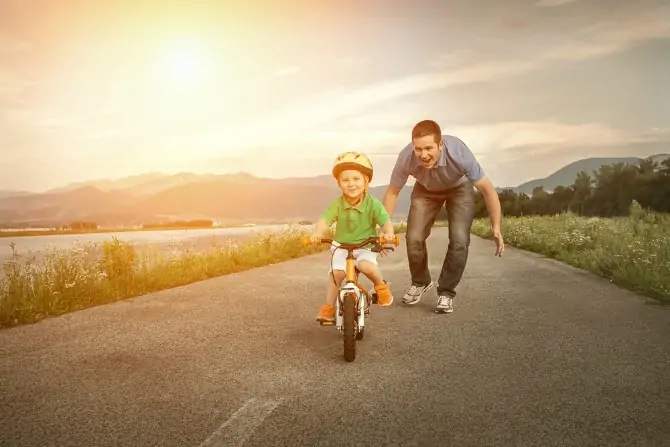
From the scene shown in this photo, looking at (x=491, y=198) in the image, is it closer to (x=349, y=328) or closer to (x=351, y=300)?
(x=351, y=300)

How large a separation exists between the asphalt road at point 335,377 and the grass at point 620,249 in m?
1.55

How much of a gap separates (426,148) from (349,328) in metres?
2.58

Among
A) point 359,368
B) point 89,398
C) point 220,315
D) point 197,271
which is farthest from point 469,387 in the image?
point 197,271

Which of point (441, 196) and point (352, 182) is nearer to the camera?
point (352, 182)

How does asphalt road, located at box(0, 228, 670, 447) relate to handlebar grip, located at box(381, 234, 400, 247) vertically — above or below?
below

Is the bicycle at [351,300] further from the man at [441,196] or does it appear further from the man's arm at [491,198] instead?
the man's arm at [491,198]

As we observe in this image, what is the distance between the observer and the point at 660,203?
5903cm

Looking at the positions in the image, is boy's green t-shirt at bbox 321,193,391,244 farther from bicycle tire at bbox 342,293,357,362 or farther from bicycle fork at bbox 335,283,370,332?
bicycle tire at bbox 342,293,357,362

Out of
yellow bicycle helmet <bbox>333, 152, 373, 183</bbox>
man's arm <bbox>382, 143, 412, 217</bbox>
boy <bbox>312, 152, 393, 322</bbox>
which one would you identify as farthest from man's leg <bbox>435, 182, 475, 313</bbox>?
yellow bicycle helmet <bbox>333, 152, 373, 183</bbox>

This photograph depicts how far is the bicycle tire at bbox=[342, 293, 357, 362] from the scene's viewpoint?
17.2 ft

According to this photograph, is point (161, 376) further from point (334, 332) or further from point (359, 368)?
point (334, 332)

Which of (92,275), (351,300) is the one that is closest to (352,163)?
(351,300)

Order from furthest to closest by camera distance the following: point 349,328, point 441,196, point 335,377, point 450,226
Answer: point 441,196, point 450,226, point 349,328, point 335,377

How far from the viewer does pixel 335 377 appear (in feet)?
15.8
